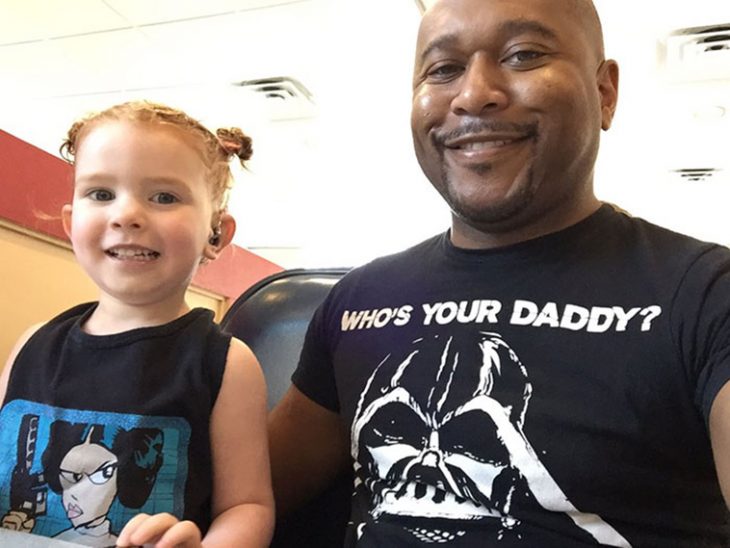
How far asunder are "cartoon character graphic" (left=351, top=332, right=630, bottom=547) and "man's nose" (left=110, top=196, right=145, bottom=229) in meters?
0.34

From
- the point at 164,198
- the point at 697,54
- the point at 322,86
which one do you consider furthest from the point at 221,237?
the point at 322,86

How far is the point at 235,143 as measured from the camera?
3.33 feet

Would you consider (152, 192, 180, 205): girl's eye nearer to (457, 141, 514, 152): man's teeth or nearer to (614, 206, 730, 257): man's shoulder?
(457, 141, 514, 152): man's teeth

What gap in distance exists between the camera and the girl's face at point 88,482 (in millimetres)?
781

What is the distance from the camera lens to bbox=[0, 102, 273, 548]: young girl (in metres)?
0.79

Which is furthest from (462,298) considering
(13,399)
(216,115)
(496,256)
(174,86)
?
(216,115)

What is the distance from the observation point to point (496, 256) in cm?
90

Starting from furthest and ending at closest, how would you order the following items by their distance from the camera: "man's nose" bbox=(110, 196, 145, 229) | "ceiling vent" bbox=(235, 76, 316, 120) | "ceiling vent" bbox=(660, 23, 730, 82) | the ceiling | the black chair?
"ceiling vent" bbox=(235, 76, 316, 120) < the ceiling < "ceiling vent" bbox=(660, 23, 730, 82) < the black chair < "man's nose" bbox=(110, 196, 145, 229)

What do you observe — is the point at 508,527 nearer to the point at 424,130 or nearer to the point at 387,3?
the point at 424,130

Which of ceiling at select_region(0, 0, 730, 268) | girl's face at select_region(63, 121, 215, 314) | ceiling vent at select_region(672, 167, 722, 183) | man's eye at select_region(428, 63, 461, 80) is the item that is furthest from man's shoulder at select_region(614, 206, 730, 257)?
ceiling vent at select_region(672, 167, 722, 183)

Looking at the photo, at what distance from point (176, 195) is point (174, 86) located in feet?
11.5

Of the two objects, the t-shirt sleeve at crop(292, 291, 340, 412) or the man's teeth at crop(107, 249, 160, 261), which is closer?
the man's teeth at crop(107, 249, 160, 261)

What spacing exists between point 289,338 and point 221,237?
30cm

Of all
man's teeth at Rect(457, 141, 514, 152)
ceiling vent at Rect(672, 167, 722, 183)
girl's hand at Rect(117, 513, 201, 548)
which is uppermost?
ceiling vent at Rect(672, 167, 722, 183)
